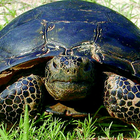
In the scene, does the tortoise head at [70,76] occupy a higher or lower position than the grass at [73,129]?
higher

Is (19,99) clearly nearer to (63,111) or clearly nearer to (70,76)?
(63,111)

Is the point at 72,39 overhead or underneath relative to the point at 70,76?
overhead

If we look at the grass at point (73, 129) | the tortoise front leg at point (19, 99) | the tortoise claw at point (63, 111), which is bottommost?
the grass at point (73, 129)

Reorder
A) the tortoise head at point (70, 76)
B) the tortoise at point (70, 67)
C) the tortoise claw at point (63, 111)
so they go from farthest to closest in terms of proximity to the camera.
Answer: the tortoise claw at point (63, 111), the tortoise at point (70, 67), the tortoise head at point (70, 76)

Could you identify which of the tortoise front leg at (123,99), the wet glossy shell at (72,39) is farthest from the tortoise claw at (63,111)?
the wet glossy shell at (72,39)

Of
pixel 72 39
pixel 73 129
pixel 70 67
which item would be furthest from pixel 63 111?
pixel 72 39

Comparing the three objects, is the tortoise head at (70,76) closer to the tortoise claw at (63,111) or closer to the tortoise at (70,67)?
the tortoise at (70,67)

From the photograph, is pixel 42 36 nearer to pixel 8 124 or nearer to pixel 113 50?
pixel 113 50

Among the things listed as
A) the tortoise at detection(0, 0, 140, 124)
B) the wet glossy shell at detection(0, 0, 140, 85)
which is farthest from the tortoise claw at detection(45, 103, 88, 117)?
the wet glossy shell at detection(0, 0, 140, 85)

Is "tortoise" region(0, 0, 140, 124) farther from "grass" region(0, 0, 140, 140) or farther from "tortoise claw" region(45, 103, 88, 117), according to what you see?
"grass" region(0, 0, 140, 140)
